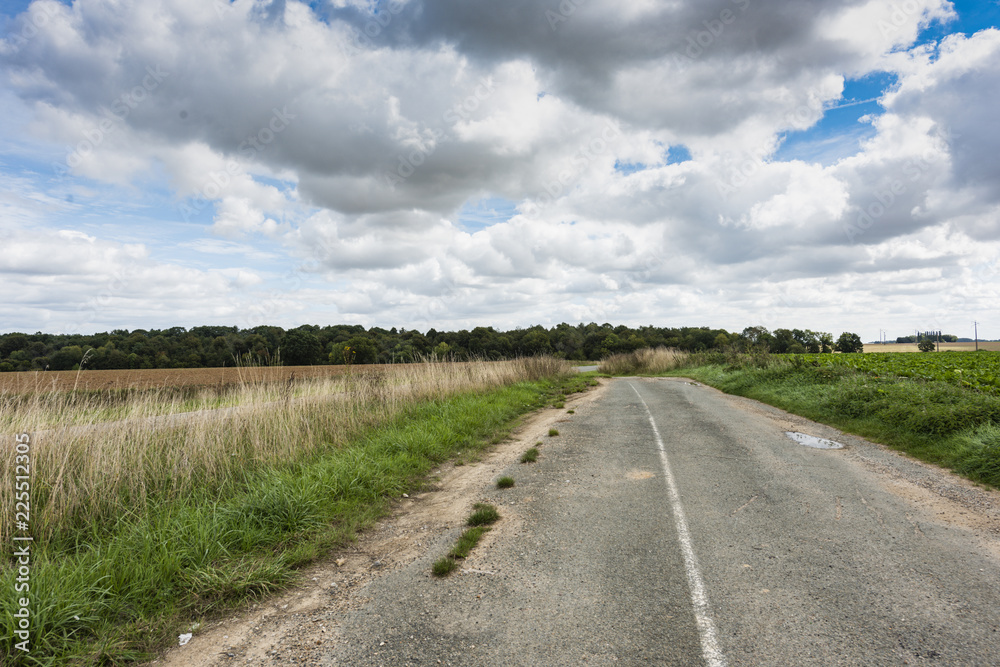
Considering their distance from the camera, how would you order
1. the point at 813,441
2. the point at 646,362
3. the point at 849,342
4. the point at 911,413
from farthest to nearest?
the point at 849,342 < the point at 646,362 < the point at 911,413 < the point at 813,441

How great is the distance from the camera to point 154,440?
6.81m

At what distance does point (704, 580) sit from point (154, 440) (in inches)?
284

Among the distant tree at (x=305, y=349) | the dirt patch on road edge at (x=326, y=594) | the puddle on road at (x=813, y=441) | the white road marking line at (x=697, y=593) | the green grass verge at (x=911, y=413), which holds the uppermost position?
the distant tree at (x=305, y=349)

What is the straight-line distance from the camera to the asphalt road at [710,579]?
3.20 m

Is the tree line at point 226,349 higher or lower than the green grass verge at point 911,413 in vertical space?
higher

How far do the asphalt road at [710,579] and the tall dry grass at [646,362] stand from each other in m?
34.6

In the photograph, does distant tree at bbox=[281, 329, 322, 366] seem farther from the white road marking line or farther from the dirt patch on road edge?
the white road marking line

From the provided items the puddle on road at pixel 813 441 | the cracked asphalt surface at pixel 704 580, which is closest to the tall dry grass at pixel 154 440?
the cracked asphalt surface at pixel 704 580

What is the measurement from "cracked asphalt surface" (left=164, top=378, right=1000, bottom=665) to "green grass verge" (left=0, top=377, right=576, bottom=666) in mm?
844

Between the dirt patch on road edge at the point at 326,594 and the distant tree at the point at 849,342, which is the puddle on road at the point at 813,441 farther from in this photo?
the distant tree at the point at 849,342

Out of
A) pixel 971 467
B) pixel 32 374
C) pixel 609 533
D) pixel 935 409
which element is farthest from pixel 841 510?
pixel 32 374

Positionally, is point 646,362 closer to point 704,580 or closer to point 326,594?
point 704,580

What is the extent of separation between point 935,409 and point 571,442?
7.29m

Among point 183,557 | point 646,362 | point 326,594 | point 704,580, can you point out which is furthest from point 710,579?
point 646,362
